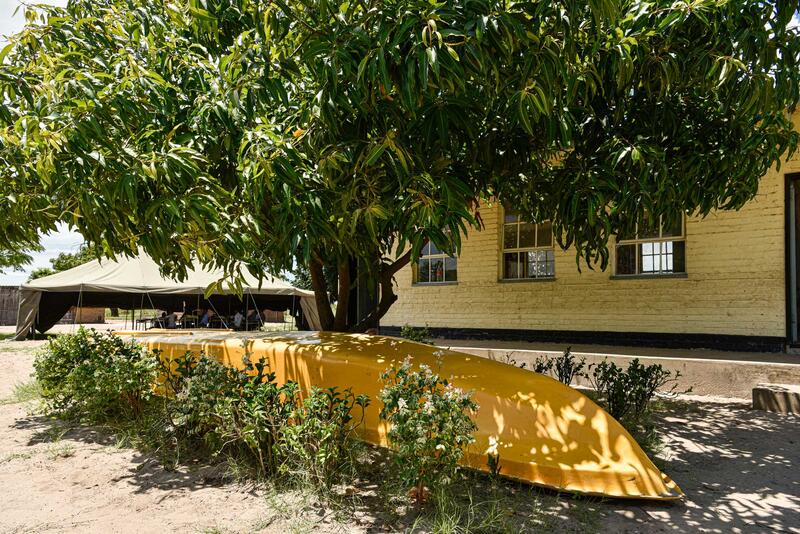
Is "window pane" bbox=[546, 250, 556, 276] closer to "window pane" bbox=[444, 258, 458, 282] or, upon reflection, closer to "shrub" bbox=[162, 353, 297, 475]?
"window pane" bbox=[444, 258, 458, 282]

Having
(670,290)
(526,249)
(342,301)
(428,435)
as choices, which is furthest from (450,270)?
(428,435)

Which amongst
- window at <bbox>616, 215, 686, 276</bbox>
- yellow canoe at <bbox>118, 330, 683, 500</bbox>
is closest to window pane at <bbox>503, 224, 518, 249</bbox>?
window at <bbox>616, 215, 686, 276</bbox>

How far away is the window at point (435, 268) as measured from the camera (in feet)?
41.5

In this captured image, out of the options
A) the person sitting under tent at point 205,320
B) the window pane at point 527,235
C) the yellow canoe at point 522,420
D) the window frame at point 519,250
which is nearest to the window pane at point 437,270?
the window frame at point 519,250

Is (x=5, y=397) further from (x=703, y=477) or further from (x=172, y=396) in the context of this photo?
(x=703, y=477)

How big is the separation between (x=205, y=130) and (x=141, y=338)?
4511 millimetres

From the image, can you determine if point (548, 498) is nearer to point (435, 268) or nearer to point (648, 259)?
point (648, 259)

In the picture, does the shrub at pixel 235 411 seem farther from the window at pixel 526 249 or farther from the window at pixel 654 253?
the window at pixel 526 249

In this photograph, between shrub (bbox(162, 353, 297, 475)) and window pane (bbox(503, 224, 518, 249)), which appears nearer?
shrub (bbox(162, 353, 297, 475))

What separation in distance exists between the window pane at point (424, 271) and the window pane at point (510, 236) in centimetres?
222

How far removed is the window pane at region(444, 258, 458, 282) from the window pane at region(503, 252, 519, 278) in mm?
1278

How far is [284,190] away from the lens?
3051mm

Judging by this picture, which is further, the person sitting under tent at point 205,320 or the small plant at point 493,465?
the person sitting under tent at point 205,320

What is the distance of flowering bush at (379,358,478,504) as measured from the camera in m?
3.00
